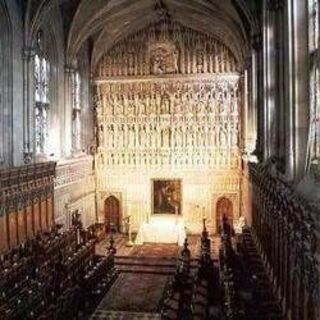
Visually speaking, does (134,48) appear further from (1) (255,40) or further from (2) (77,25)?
(1) (255,40)

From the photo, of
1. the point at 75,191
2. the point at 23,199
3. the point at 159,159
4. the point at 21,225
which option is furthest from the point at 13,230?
the point at 159,159

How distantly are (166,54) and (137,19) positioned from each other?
2.36m

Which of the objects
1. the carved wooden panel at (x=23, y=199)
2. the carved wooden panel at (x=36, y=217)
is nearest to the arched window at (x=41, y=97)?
the carved wooden panel at (x=23, y=199)

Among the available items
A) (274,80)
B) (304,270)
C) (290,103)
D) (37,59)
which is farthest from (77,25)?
(304,270)

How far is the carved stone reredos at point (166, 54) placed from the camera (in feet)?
88.4

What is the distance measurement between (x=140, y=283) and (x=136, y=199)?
973cm

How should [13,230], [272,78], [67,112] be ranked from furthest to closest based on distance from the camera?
[67,112] → [13,230] → [272,78]

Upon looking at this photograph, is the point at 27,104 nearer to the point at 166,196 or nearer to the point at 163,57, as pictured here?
the point at 163,57

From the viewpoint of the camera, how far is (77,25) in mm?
23844

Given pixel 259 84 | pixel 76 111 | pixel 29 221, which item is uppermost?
pixel 259 84

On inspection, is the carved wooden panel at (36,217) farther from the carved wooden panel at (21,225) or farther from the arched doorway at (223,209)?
the arched doorway at (223,209)

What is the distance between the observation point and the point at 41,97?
22.0 metres

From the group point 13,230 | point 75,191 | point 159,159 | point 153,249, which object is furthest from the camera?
point 159,159

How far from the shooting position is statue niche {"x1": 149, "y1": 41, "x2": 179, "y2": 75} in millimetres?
27203
